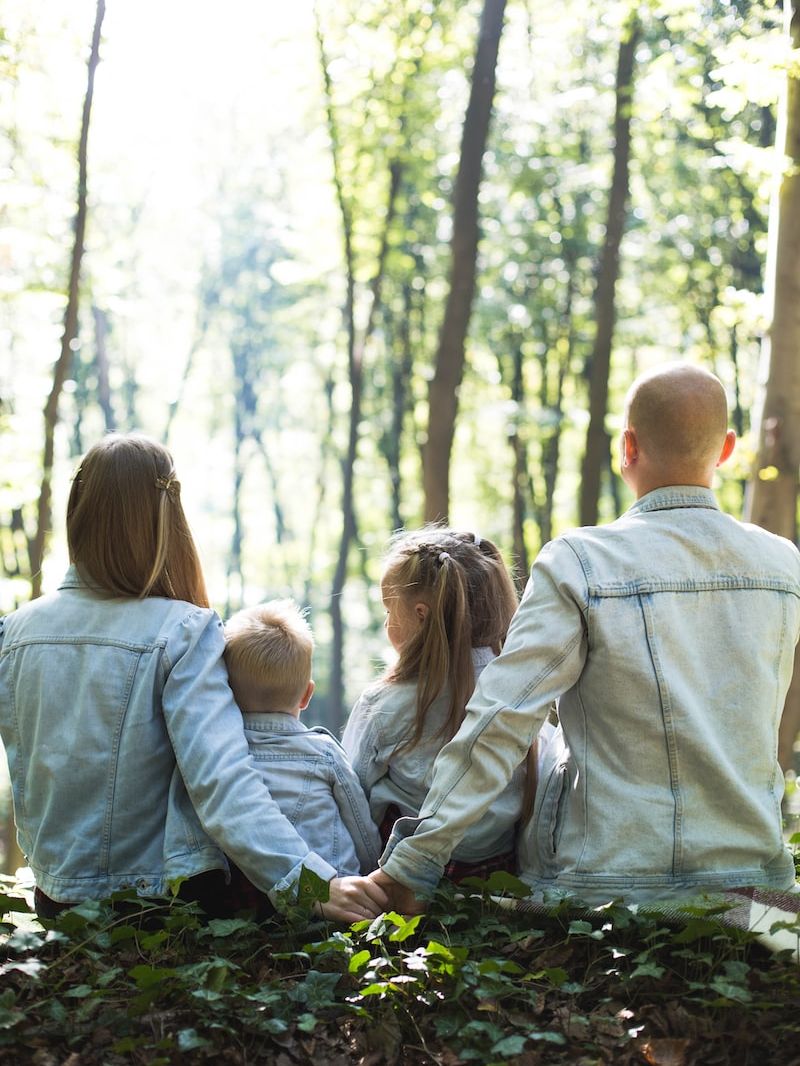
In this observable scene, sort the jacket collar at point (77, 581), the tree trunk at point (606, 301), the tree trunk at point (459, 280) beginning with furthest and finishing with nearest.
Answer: the tree trunk at point (606, 301), the tree trunk at point (459, 280), the jacket collar at point (77, 581)

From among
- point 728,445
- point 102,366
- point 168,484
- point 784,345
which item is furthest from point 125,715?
point 102,366

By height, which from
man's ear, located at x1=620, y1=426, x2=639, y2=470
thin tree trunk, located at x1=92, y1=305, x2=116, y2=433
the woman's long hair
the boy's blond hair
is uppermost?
thin tree trunk, located at x1=92, y1=305, x2=116, y2=433

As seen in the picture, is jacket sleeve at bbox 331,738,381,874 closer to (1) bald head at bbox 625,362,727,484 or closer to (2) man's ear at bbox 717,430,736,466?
(1) bald head at bbox 625,362,727,484

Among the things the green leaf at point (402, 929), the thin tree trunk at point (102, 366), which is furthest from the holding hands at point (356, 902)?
the thin tree trunk at point (102, 366)

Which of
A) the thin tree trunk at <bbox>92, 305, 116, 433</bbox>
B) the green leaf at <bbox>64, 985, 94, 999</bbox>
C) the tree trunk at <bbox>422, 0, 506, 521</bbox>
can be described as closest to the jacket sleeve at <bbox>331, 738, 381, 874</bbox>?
the green leaf at <bbox>64, 985, 94, 999</bbox>

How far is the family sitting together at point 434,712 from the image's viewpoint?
3.12 m

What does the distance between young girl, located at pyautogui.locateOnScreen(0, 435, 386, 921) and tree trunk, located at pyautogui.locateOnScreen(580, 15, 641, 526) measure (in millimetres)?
7846

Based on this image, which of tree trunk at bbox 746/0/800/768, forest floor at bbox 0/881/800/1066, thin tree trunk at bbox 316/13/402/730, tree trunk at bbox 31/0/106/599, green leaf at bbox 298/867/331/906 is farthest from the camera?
thin tree trunk at bbox 316/13/402/730

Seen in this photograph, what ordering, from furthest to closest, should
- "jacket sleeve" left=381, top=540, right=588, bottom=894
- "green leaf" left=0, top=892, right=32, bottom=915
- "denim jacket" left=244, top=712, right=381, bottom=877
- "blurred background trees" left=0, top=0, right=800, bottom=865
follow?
"blurred background trees" left=0, top=0, right=800, bottom=865 < "denim jacket" left=244, top=712, right=381, bottom=877 < "green leaf" left=0, top=892, right=32, bottom=915 < "jacket sleeve" left=381, top=540, right=588, bottom=894

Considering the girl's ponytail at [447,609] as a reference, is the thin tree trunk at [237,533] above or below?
below

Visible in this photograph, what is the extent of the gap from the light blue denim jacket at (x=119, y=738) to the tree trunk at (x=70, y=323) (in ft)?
17.1

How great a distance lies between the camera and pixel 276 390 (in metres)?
30.7

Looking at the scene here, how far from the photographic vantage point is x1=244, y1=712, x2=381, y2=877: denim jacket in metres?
3.55

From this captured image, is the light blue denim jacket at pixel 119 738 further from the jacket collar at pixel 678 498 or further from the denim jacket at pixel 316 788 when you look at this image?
the jacket collar at pixel 678 498
